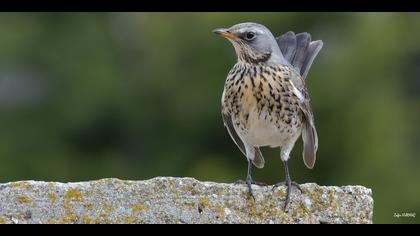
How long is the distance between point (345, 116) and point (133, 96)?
334 inches

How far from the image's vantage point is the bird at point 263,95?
8.09m

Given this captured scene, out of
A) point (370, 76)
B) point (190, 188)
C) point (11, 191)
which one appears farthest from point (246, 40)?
point (370, 76)

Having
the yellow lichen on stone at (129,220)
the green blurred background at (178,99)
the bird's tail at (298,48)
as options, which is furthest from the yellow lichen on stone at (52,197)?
the green blurred background at (178,99)

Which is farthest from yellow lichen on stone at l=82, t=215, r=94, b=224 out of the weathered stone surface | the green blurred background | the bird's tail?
the green blurred background

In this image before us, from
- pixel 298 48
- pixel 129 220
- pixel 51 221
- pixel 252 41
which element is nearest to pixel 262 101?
pixel 252 41

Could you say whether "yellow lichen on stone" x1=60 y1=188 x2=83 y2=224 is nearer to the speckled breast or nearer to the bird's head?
the speckled breast

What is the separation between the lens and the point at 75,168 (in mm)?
21188

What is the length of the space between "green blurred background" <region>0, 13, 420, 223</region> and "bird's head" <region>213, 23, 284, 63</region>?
6.82m

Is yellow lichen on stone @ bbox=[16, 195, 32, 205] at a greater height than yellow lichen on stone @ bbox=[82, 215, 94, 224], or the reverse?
yellow lichen on stone @ bbox=[16, 195, 32, 205]

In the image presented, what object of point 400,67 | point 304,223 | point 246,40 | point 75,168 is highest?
point 246,40

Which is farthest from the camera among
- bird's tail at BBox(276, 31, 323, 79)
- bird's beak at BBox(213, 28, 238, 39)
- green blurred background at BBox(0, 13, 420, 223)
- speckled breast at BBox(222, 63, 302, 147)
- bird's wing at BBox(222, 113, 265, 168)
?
green blurred background at BBox(0, 13, 420, 223)

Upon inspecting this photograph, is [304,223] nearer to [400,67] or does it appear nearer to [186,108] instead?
[186,108]

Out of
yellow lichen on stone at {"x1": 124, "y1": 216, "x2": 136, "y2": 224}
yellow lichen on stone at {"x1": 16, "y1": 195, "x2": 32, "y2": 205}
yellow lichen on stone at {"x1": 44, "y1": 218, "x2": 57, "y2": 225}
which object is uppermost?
yellow lichen on stone at {"x1": 16, "y1": 195, "x2": 32, "y2": 205}

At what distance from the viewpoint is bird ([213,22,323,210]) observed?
8094 mm
